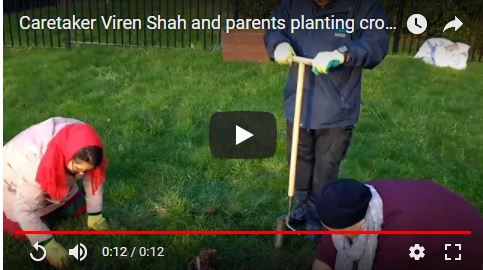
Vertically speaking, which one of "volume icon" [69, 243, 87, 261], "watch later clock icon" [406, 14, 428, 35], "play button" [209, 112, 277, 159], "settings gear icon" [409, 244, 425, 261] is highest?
"watch later clock icon" [406, 14, 428, 35]

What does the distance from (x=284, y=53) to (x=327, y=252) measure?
3.24ft

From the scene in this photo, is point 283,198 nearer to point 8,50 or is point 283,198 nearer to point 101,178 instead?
point 101,178

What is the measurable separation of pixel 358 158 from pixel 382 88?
1837 mm

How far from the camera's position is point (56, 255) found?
8.81 ft

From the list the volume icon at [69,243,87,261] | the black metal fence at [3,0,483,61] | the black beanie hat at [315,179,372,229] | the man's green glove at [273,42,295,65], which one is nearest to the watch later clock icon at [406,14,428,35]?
the black metal fence at [3,0,483,61]

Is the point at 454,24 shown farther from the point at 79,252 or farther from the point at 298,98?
the point at 79,252

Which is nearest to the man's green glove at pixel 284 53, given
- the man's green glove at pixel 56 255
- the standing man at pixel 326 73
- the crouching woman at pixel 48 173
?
the standing man at pixel 326 73

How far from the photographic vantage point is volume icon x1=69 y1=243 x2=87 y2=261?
108 inches

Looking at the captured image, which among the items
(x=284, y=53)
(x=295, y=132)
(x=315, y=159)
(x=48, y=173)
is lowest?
A: (x=315, y=159)

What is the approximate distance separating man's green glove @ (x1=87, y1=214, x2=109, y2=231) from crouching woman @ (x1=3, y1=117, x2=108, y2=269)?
0.06 metres

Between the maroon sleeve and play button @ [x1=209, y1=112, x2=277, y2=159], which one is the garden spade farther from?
play button @ [x1=209, y1=112, x2=277, y2=159]

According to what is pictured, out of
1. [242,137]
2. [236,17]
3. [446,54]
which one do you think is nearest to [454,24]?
[446,54]

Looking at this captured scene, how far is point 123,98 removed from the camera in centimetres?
514

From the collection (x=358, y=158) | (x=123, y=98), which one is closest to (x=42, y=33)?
(x=123, y=98)
